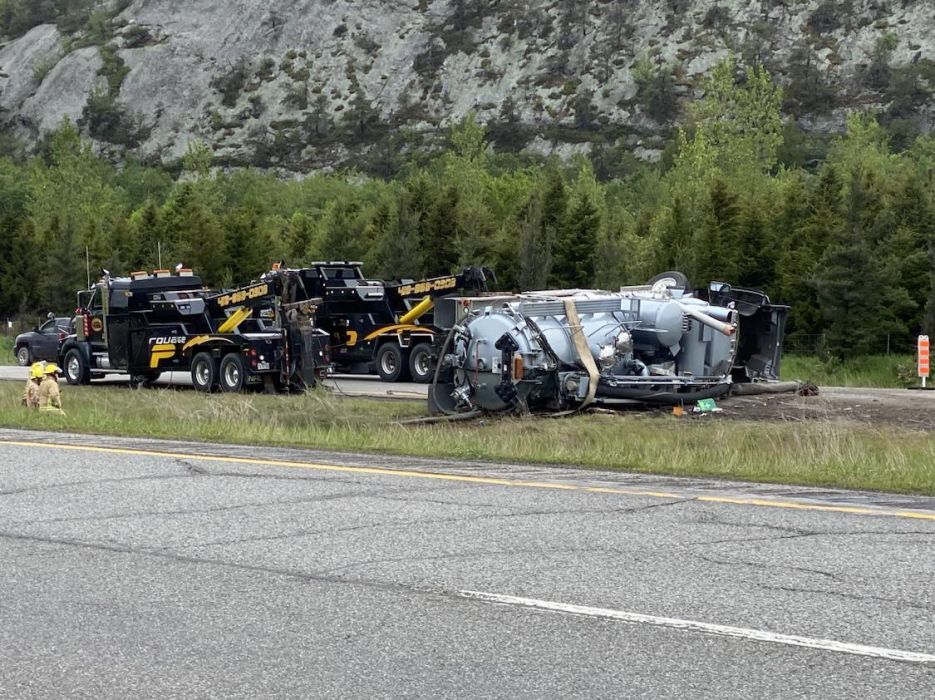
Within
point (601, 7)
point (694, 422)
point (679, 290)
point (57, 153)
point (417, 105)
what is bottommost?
point (694, 422)

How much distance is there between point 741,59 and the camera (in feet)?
434

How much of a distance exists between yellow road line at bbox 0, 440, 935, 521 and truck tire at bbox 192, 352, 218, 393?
12080 millimetres

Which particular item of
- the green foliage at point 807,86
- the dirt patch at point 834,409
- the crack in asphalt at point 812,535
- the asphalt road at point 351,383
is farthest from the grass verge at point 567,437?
the green foliage at point 807,86

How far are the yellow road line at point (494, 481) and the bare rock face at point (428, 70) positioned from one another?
117231 mm

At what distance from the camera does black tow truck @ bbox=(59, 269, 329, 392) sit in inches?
1078

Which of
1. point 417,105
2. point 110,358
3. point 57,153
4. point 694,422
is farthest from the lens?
point 417,105

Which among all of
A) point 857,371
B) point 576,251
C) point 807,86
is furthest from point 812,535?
point 807,86

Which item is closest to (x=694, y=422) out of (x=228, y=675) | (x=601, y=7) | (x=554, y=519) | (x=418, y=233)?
(x=554, y=519)

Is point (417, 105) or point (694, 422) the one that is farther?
point (417, 105)

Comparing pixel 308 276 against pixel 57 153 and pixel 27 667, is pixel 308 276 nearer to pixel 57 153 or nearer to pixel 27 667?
pixel 27 667

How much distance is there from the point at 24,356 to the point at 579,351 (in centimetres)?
2601

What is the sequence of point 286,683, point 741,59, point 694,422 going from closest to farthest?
point 286,683
point 694,422
point 741,59

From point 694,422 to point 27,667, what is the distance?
46.3ft

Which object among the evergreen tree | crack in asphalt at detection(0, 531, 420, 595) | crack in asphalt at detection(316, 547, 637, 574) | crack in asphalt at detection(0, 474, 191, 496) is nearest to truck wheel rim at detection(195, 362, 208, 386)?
crack in asphalt at detection(0, 474, 191, 496)
